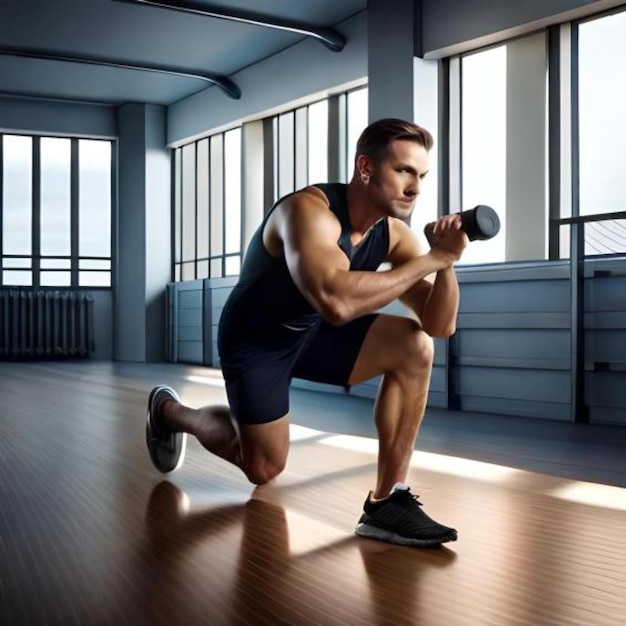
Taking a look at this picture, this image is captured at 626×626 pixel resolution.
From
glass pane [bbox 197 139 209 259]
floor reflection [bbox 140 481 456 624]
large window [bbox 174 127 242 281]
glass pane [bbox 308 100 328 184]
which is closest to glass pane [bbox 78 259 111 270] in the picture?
large window [bbox 174 127 242 281]

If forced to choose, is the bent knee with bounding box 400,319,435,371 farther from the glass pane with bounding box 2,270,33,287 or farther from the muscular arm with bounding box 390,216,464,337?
the glass pane with bounding box 2,270,33,287

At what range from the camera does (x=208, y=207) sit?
983 cm

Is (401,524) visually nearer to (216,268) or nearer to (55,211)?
(216,268)

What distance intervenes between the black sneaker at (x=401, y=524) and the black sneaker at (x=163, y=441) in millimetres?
982

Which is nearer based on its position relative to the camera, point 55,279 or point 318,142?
point 318,142

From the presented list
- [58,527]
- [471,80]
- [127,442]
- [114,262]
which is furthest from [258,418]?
[114,262]

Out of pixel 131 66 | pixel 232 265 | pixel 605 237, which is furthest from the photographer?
pixel 232 265

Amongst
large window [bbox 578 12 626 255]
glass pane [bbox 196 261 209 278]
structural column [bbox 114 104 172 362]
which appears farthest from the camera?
structural column [bbox 114 104 172 362]

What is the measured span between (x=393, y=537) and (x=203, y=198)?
8.40 m

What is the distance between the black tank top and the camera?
6.70 feet

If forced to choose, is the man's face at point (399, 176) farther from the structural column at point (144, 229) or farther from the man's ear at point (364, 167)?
the structural column at point (144, 229)

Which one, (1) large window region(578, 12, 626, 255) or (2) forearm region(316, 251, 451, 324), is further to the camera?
(1) large window region(578, 12, 626, 255)

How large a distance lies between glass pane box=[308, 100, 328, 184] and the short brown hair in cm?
558

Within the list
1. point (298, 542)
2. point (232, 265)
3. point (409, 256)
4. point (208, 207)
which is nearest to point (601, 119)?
point (409, 256)
